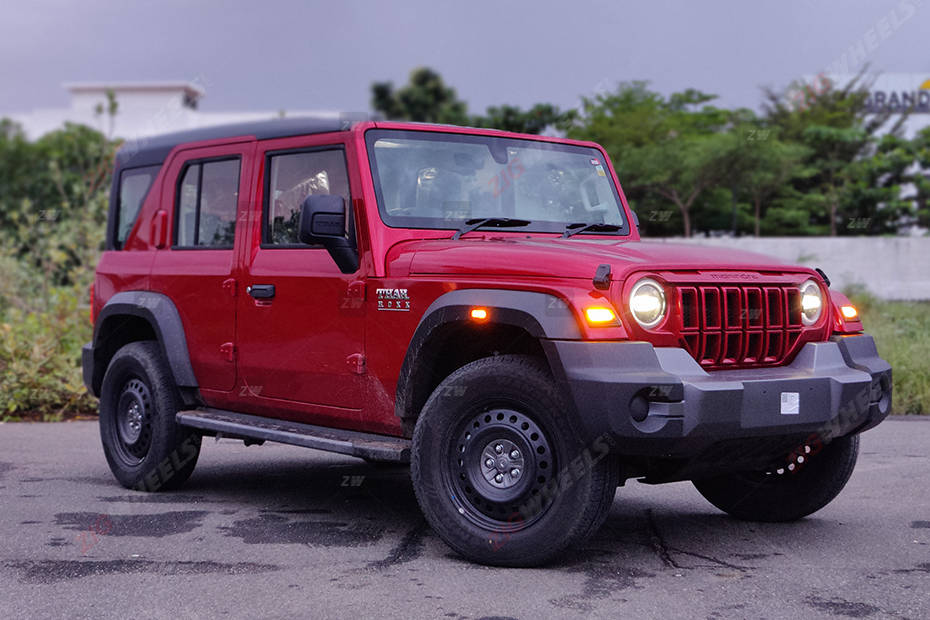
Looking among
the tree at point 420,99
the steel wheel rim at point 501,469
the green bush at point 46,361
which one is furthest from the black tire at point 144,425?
the tree at point 420,99

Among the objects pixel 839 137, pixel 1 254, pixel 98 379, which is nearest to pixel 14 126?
pixel 839 137

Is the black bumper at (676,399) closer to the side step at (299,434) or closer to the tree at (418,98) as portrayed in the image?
the side step at (299,434)

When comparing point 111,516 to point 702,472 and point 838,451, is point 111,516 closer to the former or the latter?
point 702,472

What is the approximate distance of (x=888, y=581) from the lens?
5.26 metres

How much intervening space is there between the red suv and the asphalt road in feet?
1.02

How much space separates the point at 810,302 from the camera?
5871mm

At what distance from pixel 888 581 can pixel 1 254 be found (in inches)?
538

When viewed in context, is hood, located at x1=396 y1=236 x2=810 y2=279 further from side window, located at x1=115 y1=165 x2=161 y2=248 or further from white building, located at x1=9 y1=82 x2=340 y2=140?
white building, located at x1=9 y1=82 x2=340 y2=140

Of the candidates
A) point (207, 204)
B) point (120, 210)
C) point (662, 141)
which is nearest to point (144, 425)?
point (207, 204)

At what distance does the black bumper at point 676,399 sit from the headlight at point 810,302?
0.46 m

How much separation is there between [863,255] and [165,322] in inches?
942

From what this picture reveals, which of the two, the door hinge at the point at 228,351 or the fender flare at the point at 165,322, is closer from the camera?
the door hinge at the point at 228,351

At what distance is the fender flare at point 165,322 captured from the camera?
7.44 meters

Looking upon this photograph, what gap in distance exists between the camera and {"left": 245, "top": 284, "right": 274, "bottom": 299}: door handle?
6730mm
